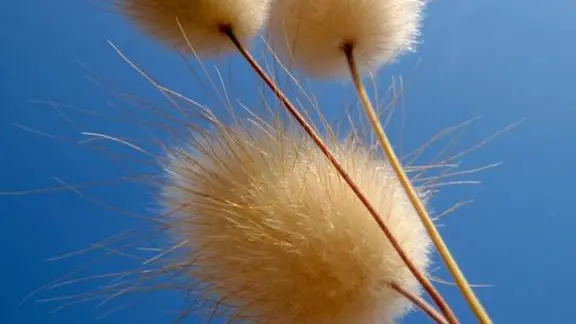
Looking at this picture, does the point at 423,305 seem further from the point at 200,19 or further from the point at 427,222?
the point at 200,19

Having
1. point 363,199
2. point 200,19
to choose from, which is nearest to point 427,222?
point 363,199

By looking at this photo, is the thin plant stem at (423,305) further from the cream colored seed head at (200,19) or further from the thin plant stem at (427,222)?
the cream colored seed head at (200,19)

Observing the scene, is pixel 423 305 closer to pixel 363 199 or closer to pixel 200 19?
pixel 363 199

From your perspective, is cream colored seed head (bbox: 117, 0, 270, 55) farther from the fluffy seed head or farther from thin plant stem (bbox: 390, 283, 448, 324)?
thin plant stem (bbox: 390, 283, 448, 324)

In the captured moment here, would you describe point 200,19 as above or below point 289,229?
above

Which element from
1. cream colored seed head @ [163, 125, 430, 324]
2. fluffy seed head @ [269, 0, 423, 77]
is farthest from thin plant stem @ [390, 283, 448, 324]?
fluffy seed head @ [269, 0, 423, 77]

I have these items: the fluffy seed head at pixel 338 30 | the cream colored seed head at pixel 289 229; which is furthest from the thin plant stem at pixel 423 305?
the fluffy seed head at pixel 338 30
